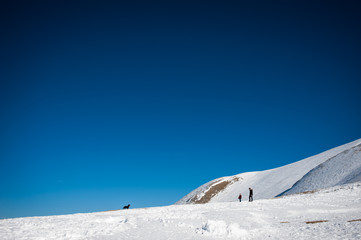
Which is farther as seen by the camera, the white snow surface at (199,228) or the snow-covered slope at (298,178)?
the snow-covered slope at (298,178)

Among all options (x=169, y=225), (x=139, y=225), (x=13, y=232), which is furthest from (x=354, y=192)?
(x=13, y=232)

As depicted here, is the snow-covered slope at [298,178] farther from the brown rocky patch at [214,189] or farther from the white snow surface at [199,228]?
the white snow surface at [199,228]

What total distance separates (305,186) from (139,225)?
50.9m

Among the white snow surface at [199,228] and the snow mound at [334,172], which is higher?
the snow mound at [334,172]

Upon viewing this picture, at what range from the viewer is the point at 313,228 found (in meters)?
12.7

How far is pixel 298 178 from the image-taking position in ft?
242

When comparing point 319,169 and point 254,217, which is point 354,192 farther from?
point 319,169

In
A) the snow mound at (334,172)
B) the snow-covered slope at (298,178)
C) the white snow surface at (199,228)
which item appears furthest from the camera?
the snow-covered slope at (298,178)

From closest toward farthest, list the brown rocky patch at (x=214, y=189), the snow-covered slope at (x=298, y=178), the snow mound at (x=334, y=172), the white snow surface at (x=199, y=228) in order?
the white snow surface at (x=199, y=228) → the snow mound at (x=334, y=172) → the snow-covered slope at (x=298, y=178) → the brown rocky patch at (x=214, y=189)

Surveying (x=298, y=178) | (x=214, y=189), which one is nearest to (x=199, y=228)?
(x=298, y=178)

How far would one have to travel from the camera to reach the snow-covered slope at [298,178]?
165ft

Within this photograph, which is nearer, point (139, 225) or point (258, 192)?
point (139, 225)

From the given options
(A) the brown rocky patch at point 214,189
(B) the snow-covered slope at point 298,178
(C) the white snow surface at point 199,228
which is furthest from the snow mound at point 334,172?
(C) the white snow surface at point 199,228

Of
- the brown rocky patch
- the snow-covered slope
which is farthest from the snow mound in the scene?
the brown rocky patch
